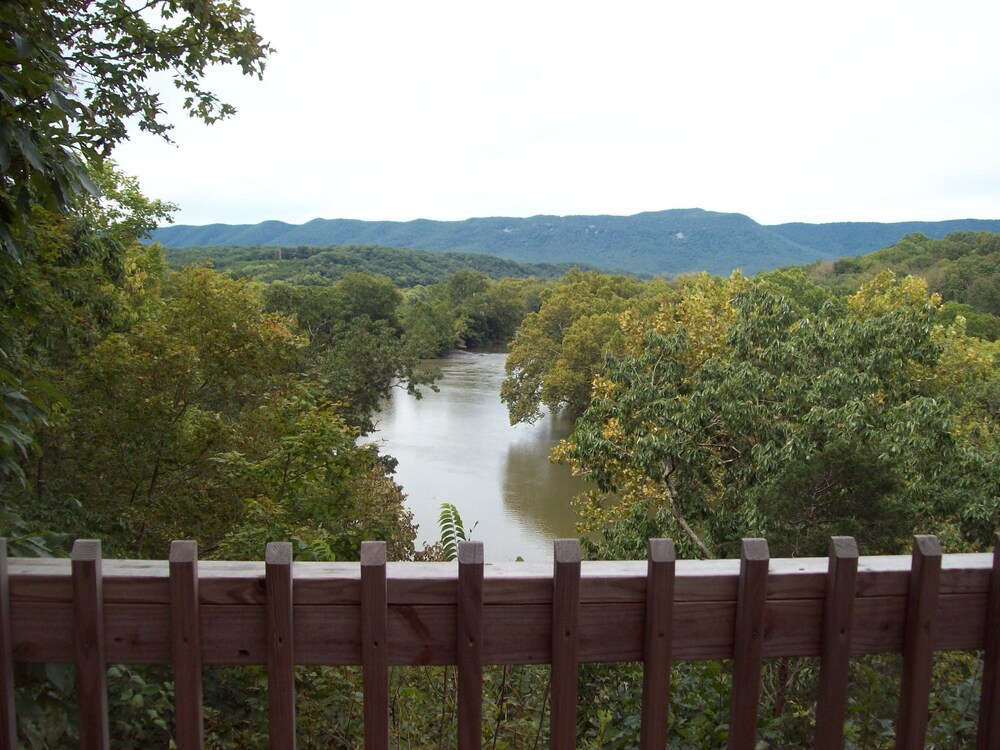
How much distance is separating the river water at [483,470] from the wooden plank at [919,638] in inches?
489

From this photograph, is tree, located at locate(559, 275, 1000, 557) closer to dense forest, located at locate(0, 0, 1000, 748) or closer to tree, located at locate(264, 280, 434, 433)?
dense forest, located at locate(0, 0, 1000, 748)

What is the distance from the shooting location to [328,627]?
1.33m

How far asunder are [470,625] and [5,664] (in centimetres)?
74

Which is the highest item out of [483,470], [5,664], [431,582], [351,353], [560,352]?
[431,582]

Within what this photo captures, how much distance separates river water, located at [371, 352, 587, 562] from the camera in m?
19.2

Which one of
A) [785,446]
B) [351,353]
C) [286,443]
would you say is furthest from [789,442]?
[351,353]

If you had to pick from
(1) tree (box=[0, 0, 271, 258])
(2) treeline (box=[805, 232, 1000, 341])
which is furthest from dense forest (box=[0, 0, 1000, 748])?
(2) treeline (box=[805, 232, 1000, 341])

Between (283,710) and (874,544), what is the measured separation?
23.1 ft

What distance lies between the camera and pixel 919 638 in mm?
1422

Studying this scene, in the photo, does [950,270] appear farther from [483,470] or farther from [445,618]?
[445,618]

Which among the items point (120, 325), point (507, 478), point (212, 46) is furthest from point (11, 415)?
point (507, 478)

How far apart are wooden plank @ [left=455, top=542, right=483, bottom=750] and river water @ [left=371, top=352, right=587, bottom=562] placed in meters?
12.5

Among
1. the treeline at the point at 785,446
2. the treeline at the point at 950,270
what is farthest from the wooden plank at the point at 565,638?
the treeline at the point at 950,270

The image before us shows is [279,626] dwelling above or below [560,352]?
above
